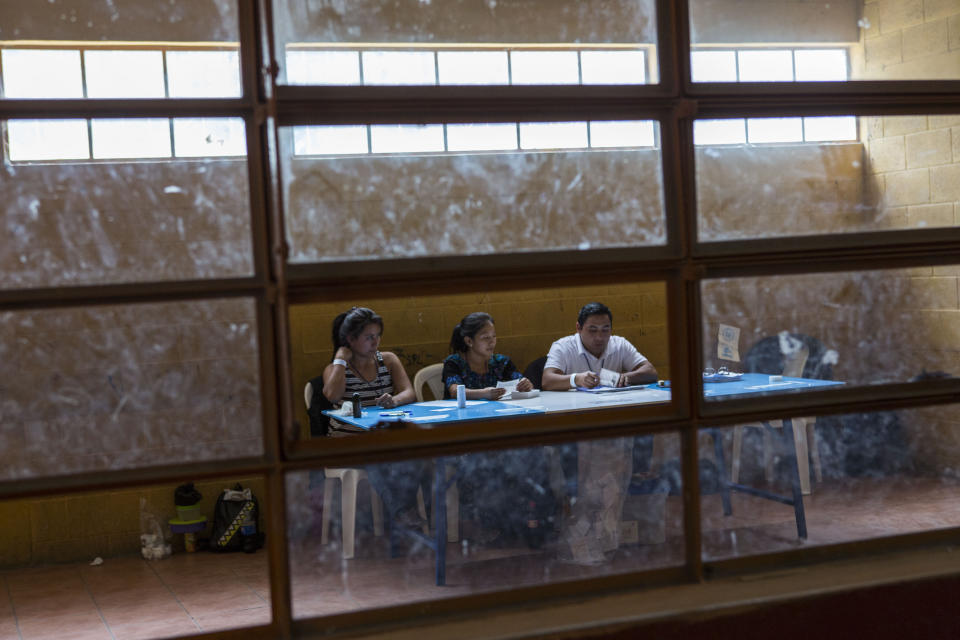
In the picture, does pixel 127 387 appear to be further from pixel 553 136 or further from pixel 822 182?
pixel 822 182

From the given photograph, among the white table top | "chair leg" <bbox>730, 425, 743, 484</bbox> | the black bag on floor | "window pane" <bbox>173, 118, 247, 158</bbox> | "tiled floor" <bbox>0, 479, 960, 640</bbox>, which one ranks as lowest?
the black bag on floor

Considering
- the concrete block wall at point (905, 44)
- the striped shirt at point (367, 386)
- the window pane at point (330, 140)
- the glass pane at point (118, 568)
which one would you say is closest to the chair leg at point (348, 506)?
the window pane at point (330, 140)

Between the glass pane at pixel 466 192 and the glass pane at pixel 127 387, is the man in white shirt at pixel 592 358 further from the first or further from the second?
the glass pane at pixel 127 387

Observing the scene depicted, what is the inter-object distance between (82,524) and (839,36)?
190 inches

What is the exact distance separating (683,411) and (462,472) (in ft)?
1.21

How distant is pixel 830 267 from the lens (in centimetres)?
166


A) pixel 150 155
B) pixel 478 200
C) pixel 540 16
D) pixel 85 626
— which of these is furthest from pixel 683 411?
pixel 85 626

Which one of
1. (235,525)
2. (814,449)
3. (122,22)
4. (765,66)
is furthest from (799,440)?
(235,525)

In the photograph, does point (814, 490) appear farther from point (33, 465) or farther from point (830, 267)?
point (33, 465)

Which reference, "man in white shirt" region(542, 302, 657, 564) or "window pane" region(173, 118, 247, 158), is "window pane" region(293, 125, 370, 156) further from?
"man in white shirt" region(542, 302, 657, 564)

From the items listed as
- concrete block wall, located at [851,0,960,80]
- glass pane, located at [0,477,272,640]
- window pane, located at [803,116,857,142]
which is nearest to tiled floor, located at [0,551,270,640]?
glass pane, located at [0,477,272,640]

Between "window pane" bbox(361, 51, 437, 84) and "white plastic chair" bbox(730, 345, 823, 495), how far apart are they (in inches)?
30.8

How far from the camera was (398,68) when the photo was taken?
1460 mm

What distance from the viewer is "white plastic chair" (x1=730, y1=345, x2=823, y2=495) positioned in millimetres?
1671
